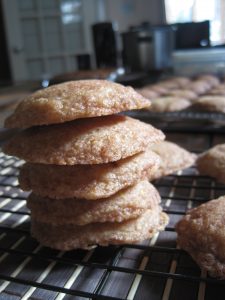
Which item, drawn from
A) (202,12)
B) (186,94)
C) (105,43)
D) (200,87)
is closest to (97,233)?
(186,94)

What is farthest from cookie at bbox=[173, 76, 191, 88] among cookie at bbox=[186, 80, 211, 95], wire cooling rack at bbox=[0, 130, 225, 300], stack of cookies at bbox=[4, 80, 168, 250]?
stack of cookies at bbox=[4, 80, 168, 250]

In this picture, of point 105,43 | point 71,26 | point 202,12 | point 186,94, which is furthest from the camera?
point 71,26

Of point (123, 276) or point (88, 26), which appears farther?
point (88, 26)

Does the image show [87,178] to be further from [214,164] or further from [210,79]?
[210,79]

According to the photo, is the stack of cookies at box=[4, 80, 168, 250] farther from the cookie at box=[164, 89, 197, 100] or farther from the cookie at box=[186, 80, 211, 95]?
the cookie at box=[186, 80, 211, 95]

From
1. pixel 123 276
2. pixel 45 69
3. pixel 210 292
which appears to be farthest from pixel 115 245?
pixel 45 69

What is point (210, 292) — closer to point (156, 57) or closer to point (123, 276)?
point (123, 276)
